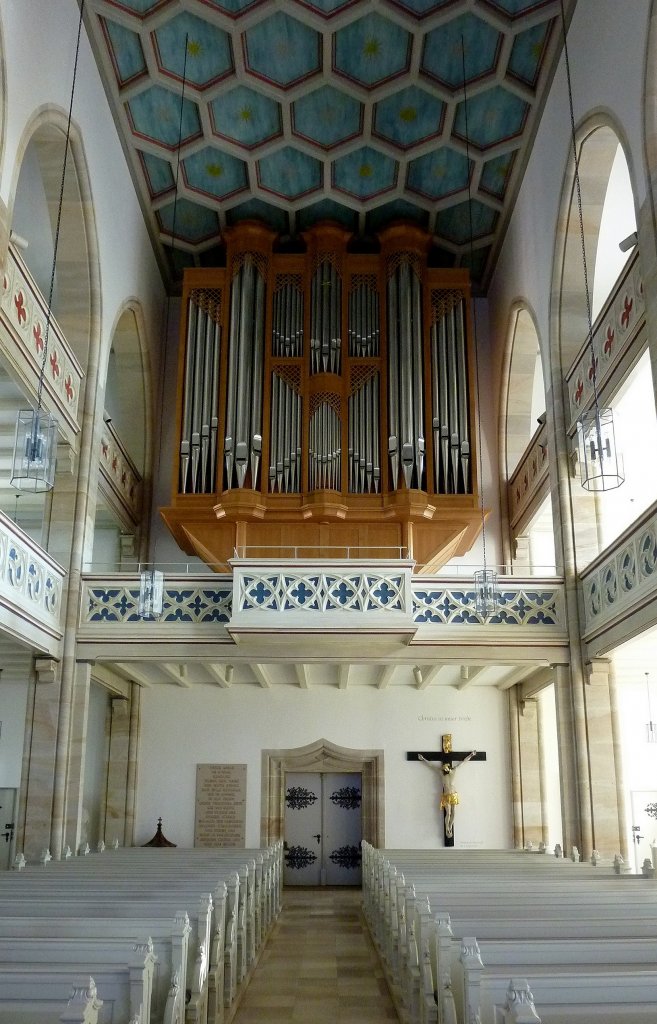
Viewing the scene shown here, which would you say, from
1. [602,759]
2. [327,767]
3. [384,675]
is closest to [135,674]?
[327,767]

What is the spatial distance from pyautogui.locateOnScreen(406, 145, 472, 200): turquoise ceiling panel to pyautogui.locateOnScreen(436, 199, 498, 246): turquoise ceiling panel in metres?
0.41

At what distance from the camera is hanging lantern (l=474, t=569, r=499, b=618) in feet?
34.9

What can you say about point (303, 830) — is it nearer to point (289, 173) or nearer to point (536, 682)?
point (536, 682)

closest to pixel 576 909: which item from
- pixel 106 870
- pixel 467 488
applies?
pixel 106 870

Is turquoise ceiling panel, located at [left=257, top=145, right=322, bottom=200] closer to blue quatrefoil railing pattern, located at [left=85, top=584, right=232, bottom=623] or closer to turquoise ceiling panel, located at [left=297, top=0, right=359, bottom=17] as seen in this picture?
turquoise ceiling panel, located at [left=297, top=0, right=359, bottom=17]

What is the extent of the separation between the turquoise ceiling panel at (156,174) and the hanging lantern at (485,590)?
765cm

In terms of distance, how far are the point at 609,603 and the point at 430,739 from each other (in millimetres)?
5587

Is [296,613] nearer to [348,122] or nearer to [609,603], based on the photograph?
[609,603]

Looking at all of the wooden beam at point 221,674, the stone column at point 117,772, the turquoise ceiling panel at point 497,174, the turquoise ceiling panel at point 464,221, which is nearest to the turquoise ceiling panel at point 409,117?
the turquoise ceiling panel at point 497,174

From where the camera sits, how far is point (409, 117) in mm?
12898

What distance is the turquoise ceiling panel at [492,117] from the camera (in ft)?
40.7

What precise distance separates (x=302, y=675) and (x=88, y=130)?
777cm

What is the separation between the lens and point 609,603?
9.85 metres

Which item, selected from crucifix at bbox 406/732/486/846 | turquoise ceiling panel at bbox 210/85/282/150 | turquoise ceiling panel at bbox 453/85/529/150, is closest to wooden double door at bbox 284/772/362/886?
crucifix at bbox 406/732/486/846
